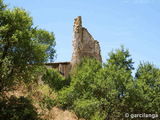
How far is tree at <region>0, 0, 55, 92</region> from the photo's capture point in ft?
61.9

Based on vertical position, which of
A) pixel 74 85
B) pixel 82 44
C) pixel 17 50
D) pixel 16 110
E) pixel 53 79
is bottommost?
pixel 16 110

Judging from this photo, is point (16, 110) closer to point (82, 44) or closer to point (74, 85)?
point (74, 85)

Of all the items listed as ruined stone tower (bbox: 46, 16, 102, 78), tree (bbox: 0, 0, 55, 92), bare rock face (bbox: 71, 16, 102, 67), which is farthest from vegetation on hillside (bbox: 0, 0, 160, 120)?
bare rock face (bbox: 71, 16, 102, 67)

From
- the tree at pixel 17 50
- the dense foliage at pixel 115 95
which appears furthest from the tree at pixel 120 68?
the tree at pixel 17 50

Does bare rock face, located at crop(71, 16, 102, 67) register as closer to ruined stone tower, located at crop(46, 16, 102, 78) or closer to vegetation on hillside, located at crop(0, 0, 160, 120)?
ruined stone tower, located at crop(46, 16, 102, 78)

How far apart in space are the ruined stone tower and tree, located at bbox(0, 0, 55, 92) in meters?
16.4

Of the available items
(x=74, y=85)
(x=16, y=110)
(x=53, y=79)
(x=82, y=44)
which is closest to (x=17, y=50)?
(x=16, y=110)

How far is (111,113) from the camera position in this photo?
22500 millimetres

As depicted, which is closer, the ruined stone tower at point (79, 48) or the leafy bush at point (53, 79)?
the leafy bush at point (53, 79)

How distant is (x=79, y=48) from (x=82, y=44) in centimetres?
133

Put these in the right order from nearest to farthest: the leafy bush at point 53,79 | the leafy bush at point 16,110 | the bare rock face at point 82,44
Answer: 1. the leafy bush at point 16,110
2. the leafy bush at point 53,79
3. the bare rock face at point 82,44

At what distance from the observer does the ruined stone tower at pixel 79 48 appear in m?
37.8

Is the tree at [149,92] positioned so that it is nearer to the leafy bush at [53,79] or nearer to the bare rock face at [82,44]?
the leafy bush at [53,79]

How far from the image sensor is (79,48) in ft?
130
